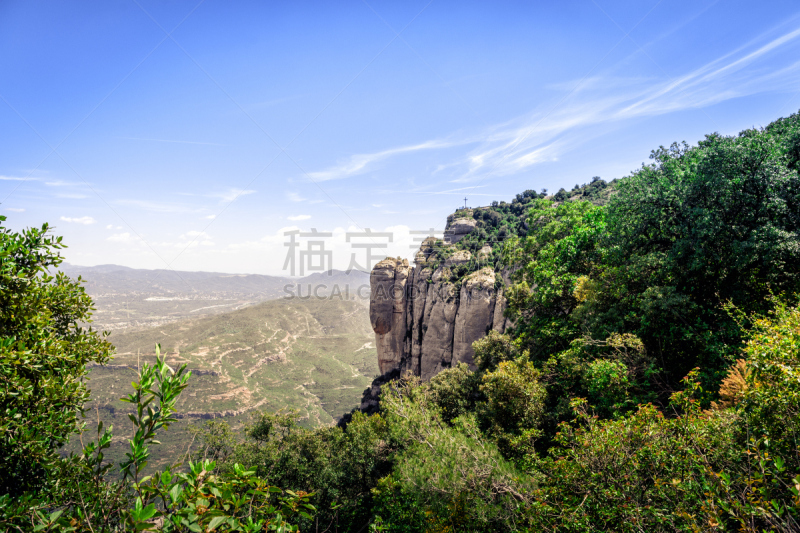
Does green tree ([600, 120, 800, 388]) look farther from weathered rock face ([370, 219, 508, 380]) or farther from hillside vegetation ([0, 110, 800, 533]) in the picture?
weathered rock face ([370, 219, 508, 380])

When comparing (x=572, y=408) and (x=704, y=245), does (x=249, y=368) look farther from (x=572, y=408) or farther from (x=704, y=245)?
(x=704, y=245)

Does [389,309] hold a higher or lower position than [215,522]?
lower

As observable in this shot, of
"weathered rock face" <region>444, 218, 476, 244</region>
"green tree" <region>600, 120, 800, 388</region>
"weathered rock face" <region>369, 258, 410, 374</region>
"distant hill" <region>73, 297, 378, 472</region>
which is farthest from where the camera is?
"distant hill" <region>73, 297, 378, 472</region>

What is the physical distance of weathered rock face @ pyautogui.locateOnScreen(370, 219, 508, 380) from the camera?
119 ft

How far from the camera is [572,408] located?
39.4 feet

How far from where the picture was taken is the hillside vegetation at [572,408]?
12.2ft

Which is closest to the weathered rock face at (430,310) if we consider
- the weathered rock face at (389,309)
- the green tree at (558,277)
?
the weathered rock face at (389,309)

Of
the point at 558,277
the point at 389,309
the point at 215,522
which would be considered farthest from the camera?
the point at 389,309

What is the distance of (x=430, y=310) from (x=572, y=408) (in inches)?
1242

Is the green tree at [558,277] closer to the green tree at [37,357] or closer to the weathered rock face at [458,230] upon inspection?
the green tree at [37,357]

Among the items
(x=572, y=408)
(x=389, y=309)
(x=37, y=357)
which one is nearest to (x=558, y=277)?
(x=572, y=408)

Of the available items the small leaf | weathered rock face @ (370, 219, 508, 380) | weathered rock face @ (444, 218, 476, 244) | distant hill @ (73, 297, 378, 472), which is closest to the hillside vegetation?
the small leaf

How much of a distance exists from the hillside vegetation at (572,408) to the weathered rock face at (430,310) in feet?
43.6

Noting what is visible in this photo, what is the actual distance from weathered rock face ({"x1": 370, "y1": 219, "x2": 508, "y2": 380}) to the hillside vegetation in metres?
13.3
